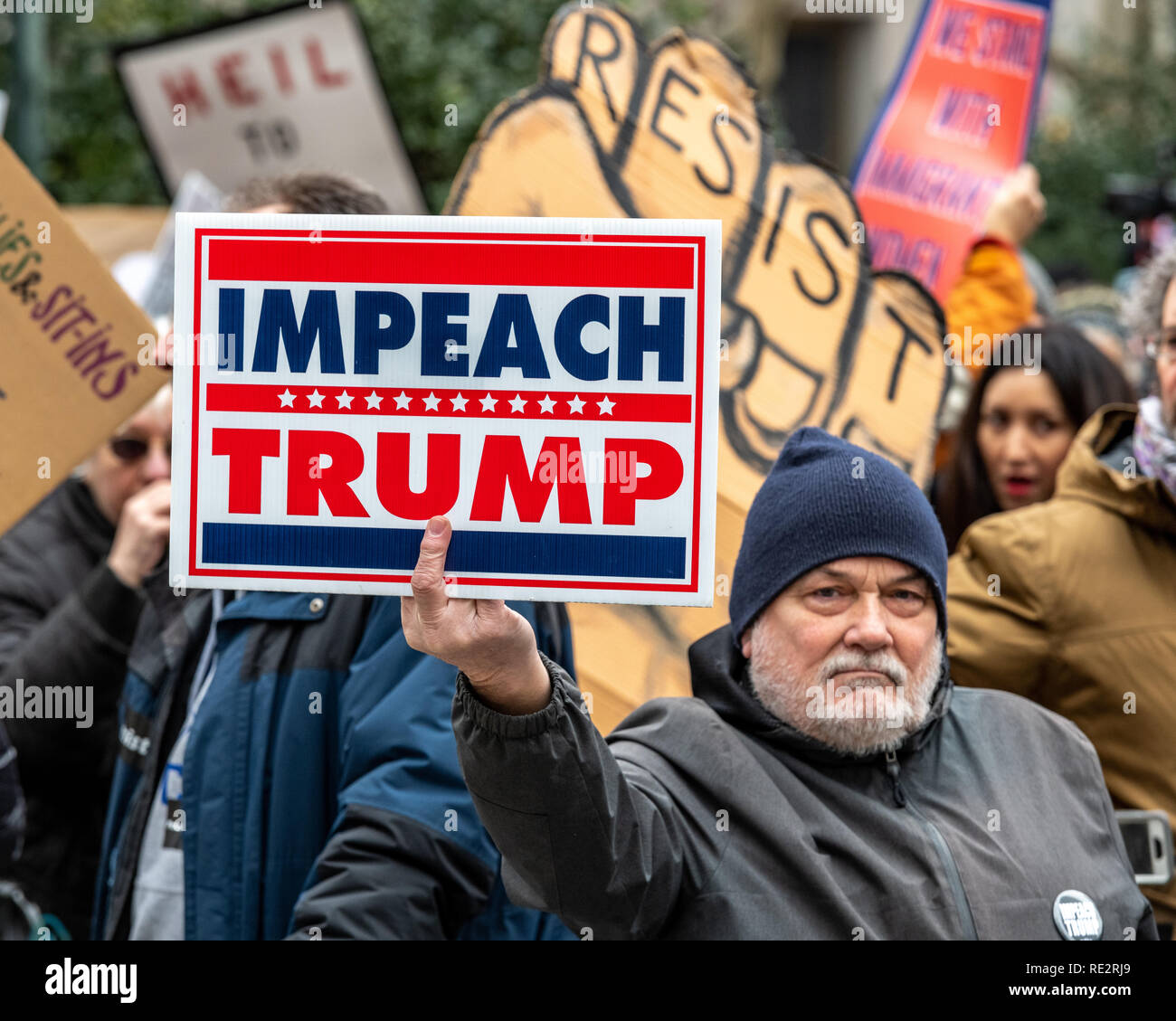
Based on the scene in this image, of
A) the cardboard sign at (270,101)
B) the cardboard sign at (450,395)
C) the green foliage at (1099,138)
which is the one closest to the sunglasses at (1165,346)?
the cardboard sign at (450,395)

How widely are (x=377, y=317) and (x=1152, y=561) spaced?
1633 millimetres

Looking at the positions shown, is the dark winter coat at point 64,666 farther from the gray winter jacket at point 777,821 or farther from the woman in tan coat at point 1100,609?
the woman in tan coat at point 1100,609

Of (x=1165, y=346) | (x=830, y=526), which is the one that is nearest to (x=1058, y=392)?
(x=1165, y=346)

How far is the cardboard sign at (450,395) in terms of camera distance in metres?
1.65

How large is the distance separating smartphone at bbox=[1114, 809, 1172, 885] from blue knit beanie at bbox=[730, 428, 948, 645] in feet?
1.86

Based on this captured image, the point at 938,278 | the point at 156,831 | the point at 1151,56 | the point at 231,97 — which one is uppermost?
the point at 1151,56

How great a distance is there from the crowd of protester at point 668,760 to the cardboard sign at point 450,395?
0.35 ft

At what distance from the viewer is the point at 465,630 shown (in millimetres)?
1598

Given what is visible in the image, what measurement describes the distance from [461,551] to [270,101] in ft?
13.5

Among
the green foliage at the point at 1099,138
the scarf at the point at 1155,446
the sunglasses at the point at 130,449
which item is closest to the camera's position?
the scarf at the point at 1155,446

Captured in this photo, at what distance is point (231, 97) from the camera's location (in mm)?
5371

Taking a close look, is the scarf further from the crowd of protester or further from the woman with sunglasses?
the woman with sunglasses

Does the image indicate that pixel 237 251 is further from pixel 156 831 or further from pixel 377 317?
pixel 156 831

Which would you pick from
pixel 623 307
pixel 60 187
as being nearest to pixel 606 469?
pixel 623 307
